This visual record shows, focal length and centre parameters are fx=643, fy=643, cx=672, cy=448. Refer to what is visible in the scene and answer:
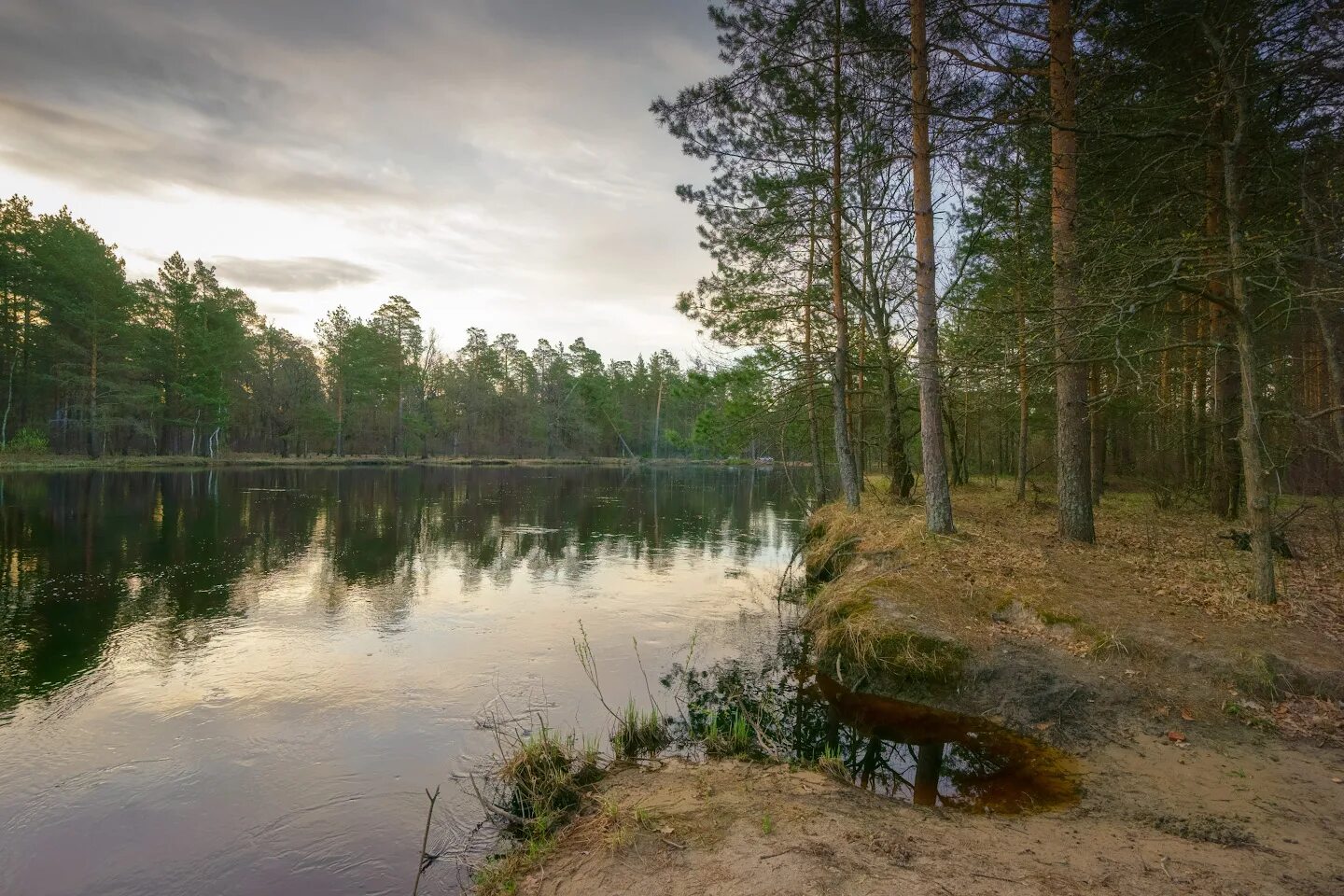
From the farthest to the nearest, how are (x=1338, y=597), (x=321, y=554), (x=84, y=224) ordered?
1. (x=84, y=224)
2. (x=321, y=554)
3. (x=1338, y=597)

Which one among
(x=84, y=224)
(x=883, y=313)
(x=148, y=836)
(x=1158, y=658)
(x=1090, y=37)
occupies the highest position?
(x=84, y=224)

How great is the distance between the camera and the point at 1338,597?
7473mm

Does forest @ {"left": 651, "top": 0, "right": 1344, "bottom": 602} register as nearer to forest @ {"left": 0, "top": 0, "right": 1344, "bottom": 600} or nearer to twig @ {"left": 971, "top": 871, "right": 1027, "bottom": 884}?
forest @ {"left": 0, "top": 0, "right": 1344, "bottom": 600}

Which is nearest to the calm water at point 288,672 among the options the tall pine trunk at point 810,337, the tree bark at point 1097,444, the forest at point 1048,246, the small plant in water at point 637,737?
the small plant in water at point 637,737

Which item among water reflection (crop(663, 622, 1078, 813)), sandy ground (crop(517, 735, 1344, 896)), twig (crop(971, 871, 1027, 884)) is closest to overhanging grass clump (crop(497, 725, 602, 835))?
sandy ground (crop(517, 735, 1344, 896))

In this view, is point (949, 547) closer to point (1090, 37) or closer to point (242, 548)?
point (1090, 37)

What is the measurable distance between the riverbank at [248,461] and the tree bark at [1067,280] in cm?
1248

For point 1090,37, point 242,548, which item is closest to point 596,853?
point 1090,37

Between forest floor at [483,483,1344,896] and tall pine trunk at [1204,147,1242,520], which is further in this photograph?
tall pine trunk at [1204,147,1242,520]

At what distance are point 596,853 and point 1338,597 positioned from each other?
353 inches

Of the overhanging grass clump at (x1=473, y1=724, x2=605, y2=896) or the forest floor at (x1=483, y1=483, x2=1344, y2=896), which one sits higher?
the forest floor at (x1=483, y1=483, x2=1344, y2=896)

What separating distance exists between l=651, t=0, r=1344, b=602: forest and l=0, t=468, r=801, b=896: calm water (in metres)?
5.80

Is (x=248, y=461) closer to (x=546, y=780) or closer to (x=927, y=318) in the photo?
(x=927, y=318)

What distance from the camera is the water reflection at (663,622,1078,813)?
510 centimetres
